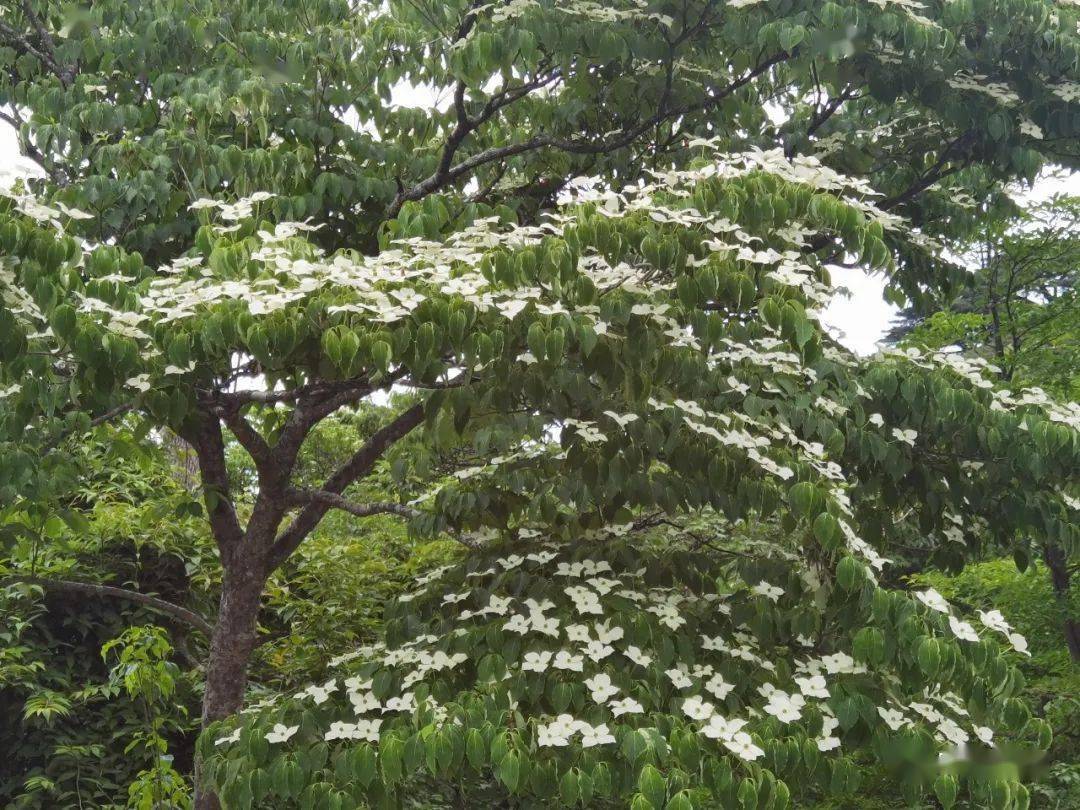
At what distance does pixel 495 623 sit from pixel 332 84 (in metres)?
2.51

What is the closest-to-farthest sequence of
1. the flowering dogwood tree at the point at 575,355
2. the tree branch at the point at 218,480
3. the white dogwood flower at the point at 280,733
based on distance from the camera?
the flowering dogwood tree at the point at 575,355 < the white dogwood flower at the point at 280,733 < the tree branch at the point at 218,480

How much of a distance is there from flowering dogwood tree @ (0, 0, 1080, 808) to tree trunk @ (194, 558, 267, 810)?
0.6 inches

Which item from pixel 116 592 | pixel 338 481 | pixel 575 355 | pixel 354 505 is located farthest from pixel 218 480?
pixel 575 355

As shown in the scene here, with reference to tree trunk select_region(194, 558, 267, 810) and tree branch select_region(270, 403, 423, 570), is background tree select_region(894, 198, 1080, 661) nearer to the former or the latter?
tree branch select_region(270, 403, 423, 570)

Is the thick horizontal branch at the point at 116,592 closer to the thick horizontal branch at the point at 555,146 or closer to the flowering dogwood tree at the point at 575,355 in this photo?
the flowering dogwood tree at the point at 575,355

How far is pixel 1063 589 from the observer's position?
5812 millimetres

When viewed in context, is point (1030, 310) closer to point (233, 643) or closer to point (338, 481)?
point (338, 481)

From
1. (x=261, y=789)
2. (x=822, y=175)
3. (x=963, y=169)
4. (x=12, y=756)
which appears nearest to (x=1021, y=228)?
(x=963, y=169)

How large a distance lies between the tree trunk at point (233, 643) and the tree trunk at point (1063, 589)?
3800 millimetres

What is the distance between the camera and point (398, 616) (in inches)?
170

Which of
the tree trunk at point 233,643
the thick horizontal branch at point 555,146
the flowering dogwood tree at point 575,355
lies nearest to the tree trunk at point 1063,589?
the flowering dogwood tree at point 575,355

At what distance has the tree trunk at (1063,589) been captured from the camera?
5691mm

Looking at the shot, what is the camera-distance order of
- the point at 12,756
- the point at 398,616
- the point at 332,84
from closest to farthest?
the point at 398,616
the point at 332,84
the point at 12,756

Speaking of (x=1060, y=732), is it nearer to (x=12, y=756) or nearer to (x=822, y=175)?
(x=822, y=175)
